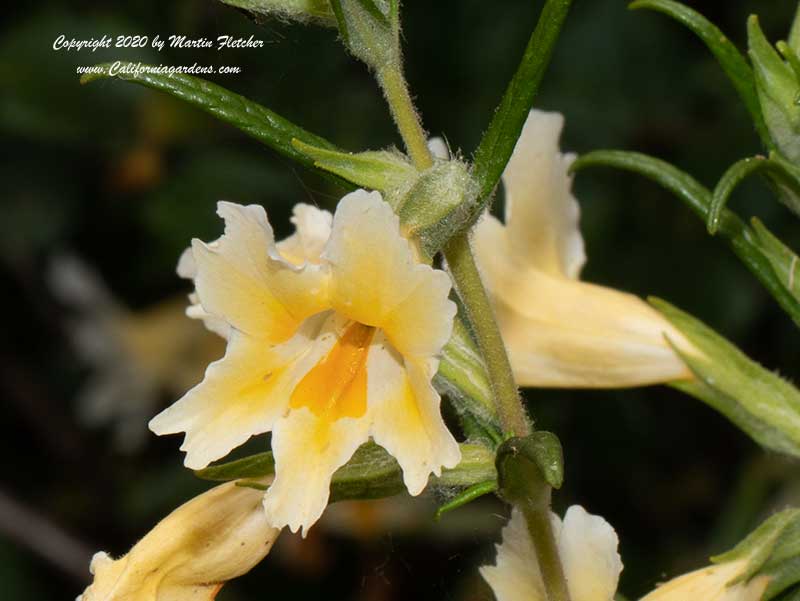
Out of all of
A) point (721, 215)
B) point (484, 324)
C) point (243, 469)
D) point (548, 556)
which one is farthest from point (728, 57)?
point (243, 469)

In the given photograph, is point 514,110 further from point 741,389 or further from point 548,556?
point 741,389

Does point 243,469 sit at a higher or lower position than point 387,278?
lower

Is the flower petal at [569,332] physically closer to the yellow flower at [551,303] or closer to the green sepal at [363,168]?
the yellow flower at [551,303]

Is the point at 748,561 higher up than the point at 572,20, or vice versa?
the point at 572,20

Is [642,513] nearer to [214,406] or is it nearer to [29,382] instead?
→ [29,382]

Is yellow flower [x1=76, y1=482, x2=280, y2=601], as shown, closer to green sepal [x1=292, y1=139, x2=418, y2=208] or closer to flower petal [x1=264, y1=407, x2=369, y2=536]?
flower petal [x1=264, y1=407, x2=369, y2=536]

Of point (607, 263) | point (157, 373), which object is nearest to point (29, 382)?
point (157, 373)

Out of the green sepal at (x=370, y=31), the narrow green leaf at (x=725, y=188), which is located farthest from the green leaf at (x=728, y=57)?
the green sepal at (x=370, y=31)
